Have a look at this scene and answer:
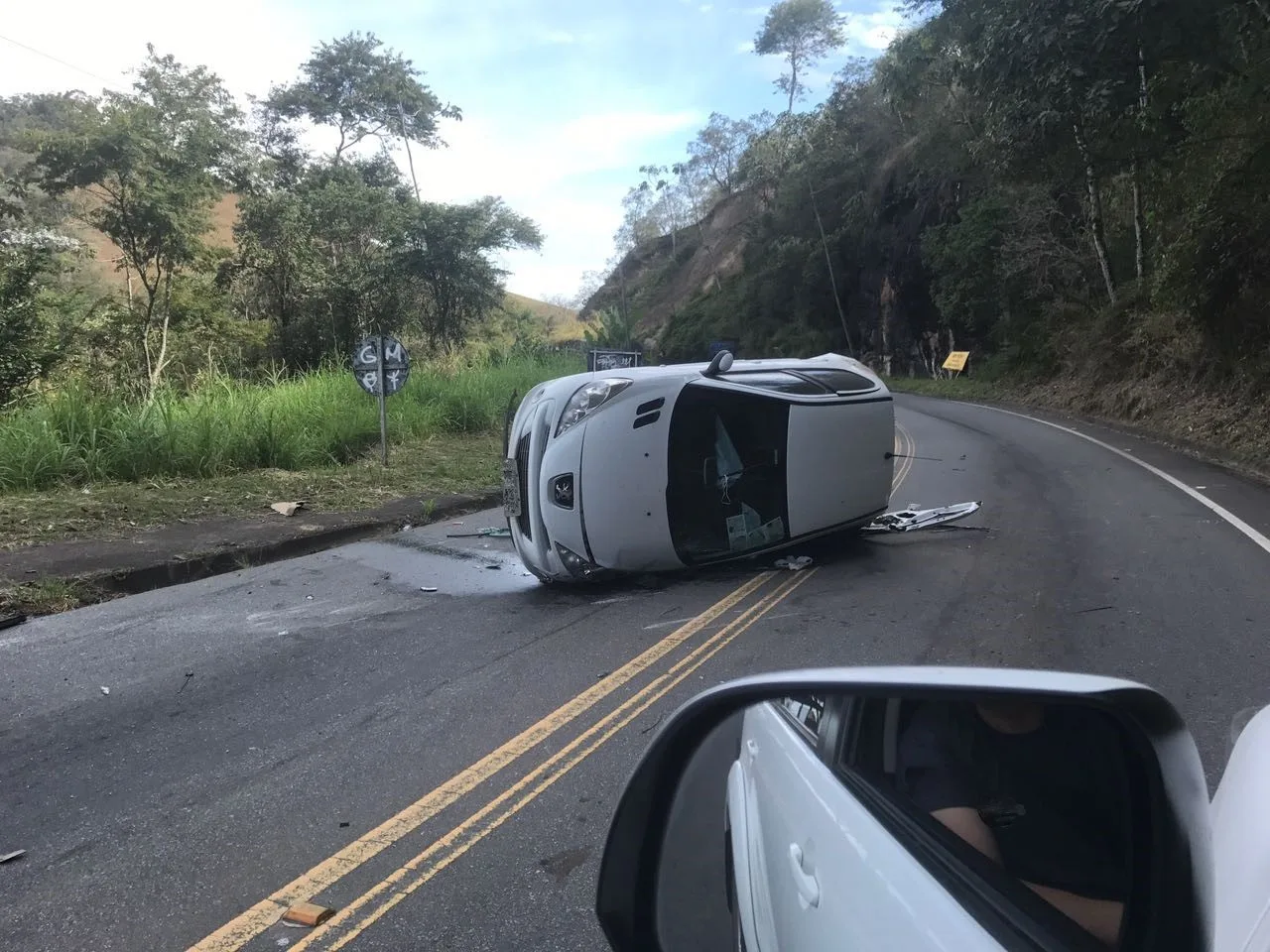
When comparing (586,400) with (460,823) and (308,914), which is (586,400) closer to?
(460,823)

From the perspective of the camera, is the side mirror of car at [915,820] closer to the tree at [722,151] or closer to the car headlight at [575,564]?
the car headlight at [575,564]

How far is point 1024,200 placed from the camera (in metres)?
33.1

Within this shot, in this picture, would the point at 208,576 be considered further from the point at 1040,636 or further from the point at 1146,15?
the point at 1146,15

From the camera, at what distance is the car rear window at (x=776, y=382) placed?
25.3ft

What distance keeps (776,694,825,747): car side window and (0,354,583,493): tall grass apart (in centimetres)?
969

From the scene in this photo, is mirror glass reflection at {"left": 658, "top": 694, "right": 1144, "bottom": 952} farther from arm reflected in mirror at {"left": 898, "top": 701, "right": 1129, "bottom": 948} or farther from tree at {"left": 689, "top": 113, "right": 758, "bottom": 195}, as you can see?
tree at {"left": 689, "top": 113, "right": 758, "bottom": 195}

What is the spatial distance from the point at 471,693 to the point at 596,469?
2.24 metres

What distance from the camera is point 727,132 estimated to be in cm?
7800

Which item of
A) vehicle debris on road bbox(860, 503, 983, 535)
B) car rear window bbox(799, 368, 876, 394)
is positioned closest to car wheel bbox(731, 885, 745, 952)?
car rear window bbox(799, 368, 876, 394)

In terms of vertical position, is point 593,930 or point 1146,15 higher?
point 1146,15

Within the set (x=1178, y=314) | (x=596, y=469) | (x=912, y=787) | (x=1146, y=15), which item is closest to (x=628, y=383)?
(x=596, y=469)

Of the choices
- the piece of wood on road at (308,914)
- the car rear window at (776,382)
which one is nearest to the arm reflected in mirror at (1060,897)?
the piece of wood on road at (308,914)

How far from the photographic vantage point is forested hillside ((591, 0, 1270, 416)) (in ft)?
44.1

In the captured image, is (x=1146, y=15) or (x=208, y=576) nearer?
(x=208, y=576)
